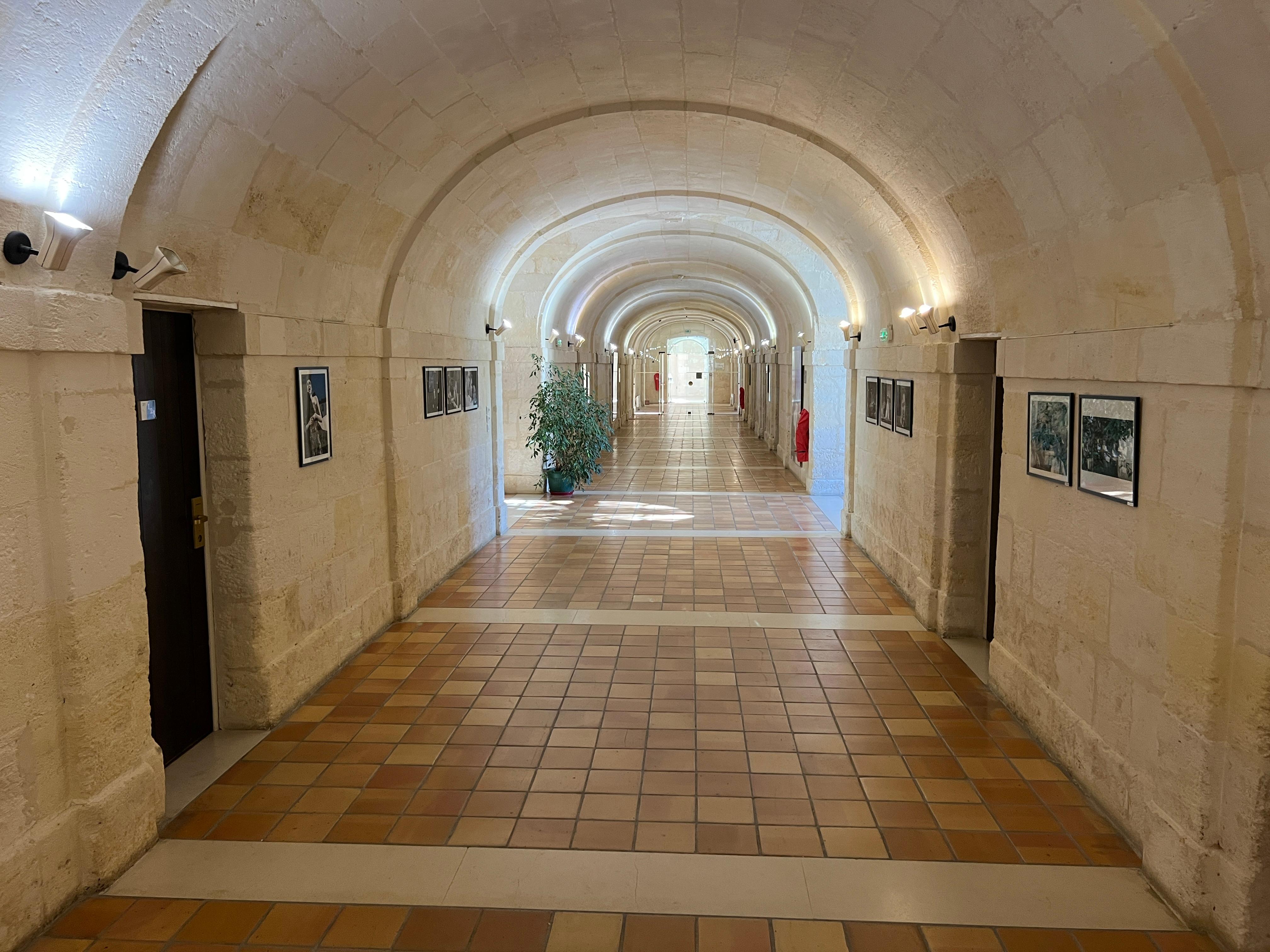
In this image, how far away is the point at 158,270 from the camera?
3566 millimetres

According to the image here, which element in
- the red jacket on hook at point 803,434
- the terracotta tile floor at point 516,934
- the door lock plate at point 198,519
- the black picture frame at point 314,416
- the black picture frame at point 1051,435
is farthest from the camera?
the red jacket on hook at point 803,434

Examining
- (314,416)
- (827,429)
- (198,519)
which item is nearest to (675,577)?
(314,416)

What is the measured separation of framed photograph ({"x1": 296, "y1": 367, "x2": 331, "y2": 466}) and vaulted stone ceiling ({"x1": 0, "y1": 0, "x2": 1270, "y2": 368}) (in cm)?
45

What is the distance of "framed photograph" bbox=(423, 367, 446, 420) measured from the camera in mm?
7535

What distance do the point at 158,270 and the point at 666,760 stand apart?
321cm

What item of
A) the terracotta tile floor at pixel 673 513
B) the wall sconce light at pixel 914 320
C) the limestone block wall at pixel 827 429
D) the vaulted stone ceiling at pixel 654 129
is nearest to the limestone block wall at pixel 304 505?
the vaulted stone ceiling at pixel 654 129

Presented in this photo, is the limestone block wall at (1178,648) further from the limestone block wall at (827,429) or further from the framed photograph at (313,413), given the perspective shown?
the limestone block wall at (827,429)

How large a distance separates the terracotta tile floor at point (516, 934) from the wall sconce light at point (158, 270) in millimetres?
2422

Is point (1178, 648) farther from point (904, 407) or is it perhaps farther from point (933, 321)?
point (904, 407)

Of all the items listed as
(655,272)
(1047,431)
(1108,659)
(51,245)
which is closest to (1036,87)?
(1047,431)

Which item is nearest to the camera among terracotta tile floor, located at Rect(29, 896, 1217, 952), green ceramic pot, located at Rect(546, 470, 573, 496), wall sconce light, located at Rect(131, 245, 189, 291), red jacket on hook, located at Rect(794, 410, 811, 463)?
terracotta tile floor, located at Rect(29, 896, 1217, 952)

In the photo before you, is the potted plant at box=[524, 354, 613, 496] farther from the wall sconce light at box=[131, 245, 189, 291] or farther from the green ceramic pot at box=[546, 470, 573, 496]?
the wall sconce light at box=[131, 245, 189, 291]

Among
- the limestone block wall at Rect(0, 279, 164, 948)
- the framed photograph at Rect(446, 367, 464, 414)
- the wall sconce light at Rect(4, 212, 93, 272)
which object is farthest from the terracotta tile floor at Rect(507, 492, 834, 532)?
the wall sconce light at Rect(4, 212, 93, 272)

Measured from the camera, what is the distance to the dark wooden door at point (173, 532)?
429 centimetres
